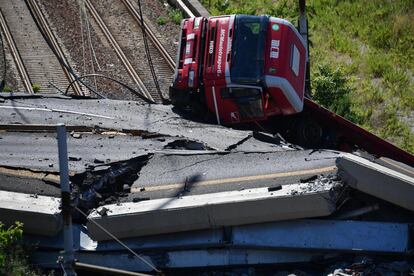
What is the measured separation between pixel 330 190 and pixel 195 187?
218 cm

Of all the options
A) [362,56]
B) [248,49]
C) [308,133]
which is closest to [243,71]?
[248,49]

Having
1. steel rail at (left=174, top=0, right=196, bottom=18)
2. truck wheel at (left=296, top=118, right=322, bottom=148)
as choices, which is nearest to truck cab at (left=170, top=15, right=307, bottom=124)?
truck wheel at (left=296, top=118, right=322, bottom=148)

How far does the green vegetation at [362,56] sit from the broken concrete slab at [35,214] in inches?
401

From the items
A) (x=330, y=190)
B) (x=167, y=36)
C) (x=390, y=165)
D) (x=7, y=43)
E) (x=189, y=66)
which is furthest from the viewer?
(x=167, y=36)

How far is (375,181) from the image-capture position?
10695 millimetres

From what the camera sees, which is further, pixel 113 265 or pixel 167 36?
A: pixel 167 36

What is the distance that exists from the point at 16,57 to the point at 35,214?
10083 millimetres

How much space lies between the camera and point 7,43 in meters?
20.9

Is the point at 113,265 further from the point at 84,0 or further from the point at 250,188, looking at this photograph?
the point at 84,0

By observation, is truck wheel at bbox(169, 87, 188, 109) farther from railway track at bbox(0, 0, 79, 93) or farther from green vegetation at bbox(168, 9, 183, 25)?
green vegetation at bbox(168, 9, 183, 25)

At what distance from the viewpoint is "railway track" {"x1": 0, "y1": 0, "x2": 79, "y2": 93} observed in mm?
19203

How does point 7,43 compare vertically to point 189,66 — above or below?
above

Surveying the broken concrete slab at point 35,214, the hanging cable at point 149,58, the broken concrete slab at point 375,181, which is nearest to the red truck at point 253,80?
the hanging cable at point 149,58

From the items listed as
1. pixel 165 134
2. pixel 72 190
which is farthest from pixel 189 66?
pixel 72 190
